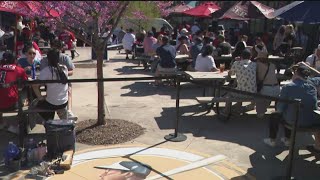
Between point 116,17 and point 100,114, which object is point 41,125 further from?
point 116,17

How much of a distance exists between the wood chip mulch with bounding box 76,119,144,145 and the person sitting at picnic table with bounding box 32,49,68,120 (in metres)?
0.64

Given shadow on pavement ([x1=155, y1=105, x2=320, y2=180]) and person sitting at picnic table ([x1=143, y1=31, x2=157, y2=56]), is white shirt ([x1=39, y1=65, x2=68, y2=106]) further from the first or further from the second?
person sitting at picnic table ([x1=143, y1=31, x2=157, y2=56])

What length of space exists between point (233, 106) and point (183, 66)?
4482 millimetres

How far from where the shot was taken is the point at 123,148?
6.50 m

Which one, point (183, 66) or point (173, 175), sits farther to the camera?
point (183, 66)

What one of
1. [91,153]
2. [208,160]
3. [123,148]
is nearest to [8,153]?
[91,153]

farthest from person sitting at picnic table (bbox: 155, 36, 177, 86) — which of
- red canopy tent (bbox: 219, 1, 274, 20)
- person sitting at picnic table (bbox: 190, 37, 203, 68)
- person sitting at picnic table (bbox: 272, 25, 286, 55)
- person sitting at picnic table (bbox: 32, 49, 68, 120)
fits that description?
red canopy tent (bbox: 219, 1, 274, 20)

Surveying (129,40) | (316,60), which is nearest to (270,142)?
(316,60)

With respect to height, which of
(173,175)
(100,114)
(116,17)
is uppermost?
(116,17)

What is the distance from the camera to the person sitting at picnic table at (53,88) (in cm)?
659

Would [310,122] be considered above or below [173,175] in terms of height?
above

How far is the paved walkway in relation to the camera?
6.08 meters

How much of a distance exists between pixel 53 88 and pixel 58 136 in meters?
1.07

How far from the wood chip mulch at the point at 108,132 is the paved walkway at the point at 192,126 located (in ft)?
0.64
